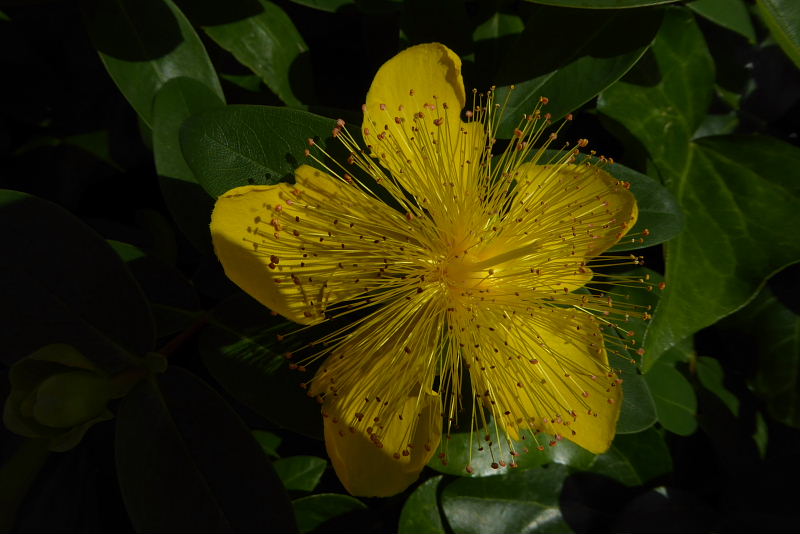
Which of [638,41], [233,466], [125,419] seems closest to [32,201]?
[125,419]

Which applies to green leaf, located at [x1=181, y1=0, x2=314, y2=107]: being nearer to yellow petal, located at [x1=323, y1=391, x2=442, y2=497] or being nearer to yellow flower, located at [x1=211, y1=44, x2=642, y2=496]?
yellow flower, located at [x1=211, y1=44, x2=642, y2=496]

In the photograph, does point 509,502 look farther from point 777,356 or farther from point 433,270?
point 777,356

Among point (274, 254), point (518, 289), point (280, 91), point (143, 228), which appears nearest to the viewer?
point (274, 254)

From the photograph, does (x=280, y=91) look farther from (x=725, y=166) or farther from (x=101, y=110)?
(x=725, y=166)

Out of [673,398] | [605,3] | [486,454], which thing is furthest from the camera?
[673,398]

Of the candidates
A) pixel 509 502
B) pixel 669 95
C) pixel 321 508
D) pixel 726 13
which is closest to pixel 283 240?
pixel 321 508

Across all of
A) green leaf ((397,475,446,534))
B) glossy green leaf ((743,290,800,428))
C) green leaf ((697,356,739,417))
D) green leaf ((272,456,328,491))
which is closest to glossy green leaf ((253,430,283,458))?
green leaf ((272,456,328,491))

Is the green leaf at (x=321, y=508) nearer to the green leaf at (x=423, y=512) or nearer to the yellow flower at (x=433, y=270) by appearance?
the green leaf at (x=423, y=512)
